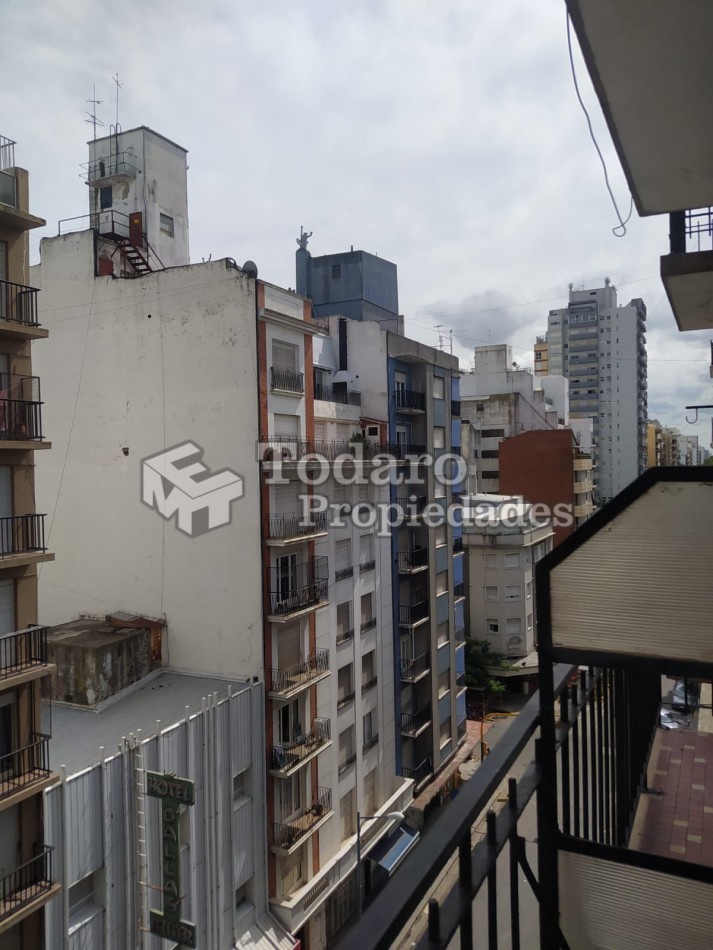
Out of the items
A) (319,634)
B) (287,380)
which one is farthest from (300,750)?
(287,380)

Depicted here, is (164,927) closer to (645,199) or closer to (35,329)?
(35,329)

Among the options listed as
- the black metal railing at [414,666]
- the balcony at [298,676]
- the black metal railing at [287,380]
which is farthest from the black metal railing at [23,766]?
the black metal railing at [414,666]

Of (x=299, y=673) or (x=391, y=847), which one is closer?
(x=299, y=673)

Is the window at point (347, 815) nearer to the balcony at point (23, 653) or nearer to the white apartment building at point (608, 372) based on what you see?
the balcony at point (23, 653)

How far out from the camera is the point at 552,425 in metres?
51.5

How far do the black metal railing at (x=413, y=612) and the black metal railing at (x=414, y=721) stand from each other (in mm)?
3056

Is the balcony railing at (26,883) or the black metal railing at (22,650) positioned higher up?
the black metal railing at (22,650)

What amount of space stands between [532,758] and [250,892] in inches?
619

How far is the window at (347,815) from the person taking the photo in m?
18.8

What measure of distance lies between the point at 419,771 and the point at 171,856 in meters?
12.8

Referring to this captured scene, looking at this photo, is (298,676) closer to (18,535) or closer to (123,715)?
(123,715)

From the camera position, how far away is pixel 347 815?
19094 millimetres

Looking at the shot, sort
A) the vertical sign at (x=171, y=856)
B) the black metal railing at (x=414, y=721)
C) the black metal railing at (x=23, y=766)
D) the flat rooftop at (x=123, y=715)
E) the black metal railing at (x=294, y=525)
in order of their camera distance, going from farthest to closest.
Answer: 1. the black metal railing at (x=414, y=721)
2. the black metal railing at (x=294, y=525)
3. the flat rooftop at (x=123, y=715)
4. the vertical sign at (x=171, y=856)
5. the black metal railing at (x=23, y=766)

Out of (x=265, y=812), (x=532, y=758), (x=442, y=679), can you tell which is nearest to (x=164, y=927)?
(x=265, y=812)
